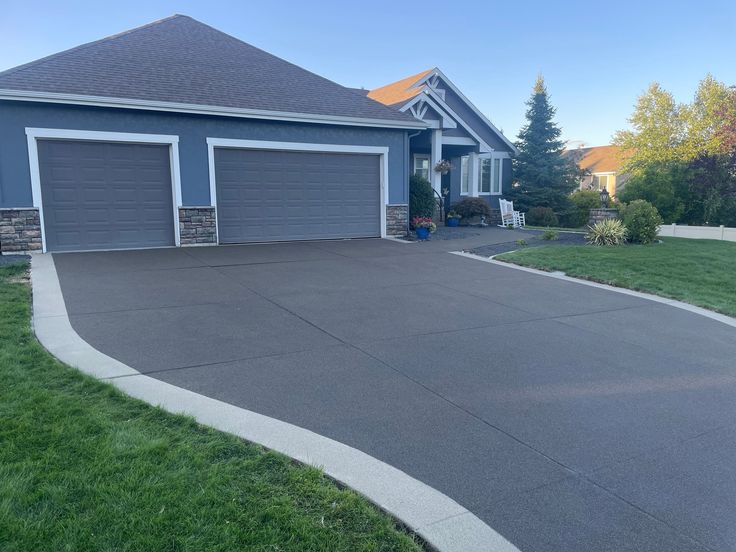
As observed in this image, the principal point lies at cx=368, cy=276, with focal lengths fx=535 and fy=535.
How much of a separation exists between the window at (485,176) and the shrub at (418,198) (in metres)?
7.82

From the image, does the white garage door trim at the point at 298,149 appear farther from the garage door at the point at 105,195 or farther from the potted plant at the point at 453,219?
the potted plant at the point at 453,219

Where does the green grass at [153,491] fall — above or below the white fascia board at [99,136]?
below

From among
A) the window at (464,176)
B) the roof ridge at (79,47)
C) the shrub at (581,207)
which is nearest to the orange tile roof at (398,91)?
the window at (464,176)

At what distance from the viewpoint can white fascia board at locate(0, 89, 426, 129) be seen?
37.4ft

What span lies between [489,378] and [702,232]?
56.6 ft

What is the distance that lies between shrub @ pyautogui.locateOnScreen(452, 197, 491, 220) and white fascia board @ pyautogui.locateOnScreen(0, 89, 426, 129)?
5546 millimetres

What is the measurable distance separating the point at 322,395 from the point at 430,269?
676cm

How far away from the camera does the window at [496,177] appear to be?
992 inches

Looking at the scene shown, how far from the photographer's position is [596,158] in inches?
1865

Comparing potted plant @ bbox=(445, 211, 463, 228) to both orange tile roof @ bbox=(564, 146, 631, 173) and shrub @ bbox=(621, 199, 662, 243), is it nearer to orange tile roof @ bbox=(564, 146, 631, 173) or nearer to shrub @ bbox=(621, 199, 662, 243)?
shrub @ bbox=(621, 199, 662, 243)

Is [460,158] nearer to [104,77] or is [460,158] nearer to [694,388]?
[104,77]

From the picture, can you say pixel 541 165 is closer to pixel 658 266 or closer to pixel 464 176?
pixel 464 176

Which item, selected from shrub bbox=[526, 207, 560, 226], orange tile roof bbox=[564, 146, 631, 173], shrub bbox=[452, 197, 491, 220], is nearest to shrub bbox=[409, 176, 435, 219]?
shrub bbox=[452, 197, 491, 220]

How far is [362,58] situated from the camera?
26.2 meters
